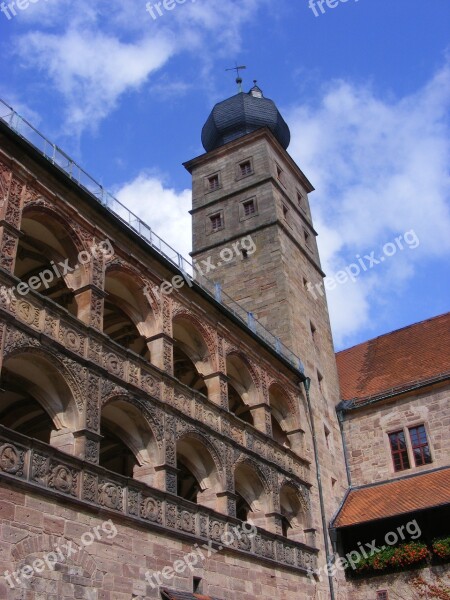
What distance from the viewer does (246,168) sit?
91.4 ft

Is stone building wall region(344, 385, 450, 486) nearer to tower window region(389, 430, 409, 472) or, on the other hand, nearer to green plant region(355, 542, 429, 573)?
tower window region(389, 430, 409, 472)

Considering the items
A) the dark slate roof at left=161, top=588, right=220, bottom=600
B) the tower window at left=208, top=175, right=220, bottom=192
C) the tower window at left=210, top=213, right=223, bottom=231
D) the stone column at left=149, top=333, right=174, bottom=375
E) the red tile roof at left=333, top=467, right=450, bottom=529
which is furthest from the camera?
the tower window at left=208, top=175, right=220, bottom=192

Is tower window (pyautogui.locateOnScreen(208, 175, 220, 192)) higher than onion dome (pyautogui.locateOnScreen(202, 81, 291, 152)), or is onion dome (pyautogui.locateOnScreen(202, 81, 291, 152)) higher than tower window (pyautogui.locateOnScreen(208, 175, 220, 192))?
onion dome (pyautogui.locateOnScreen(202, 81, 291, 152))

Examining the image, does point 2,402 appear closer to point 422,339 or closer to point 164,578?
point 164,578

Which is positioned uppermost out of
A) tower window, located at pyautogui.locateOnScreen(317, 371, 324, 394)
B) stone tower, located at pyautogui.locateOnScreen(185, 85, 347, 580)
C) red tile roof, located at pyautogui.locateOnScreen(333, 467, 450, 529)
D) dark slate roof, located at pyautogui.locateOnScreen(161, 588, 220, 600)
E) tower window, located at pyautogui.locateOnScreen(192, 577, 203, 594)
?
stone tower, located at pyautogui.locateOnScreen(185, 85, 347, 580)

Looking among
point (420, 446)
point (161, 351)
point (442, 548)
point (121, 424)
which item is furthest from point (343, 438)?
point (121, 424)

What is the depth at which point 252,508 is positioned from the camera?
17469 mm

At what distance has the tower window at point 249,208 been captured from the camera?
86.9ft

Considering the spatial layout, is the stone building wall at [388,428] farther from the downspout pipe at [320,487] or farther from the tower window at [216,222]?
the tower window at [216,222]

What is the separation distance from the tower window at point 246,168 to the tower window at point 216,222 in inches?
76.7

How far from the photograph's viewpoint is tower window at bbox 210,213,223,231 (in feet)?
88.5

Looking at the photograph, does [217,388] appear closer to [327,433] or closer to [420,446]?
[327,433]

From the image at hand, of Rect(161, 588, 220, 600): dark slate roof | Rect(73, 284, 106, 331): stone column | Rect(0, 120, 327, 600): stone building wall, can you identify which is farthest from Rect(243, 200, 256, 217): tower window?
Rect(161, 588, 220, 600): dark slate roof

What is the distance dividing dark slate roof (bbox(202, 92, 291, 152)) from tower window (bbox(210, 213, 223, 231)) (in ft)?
12.5
